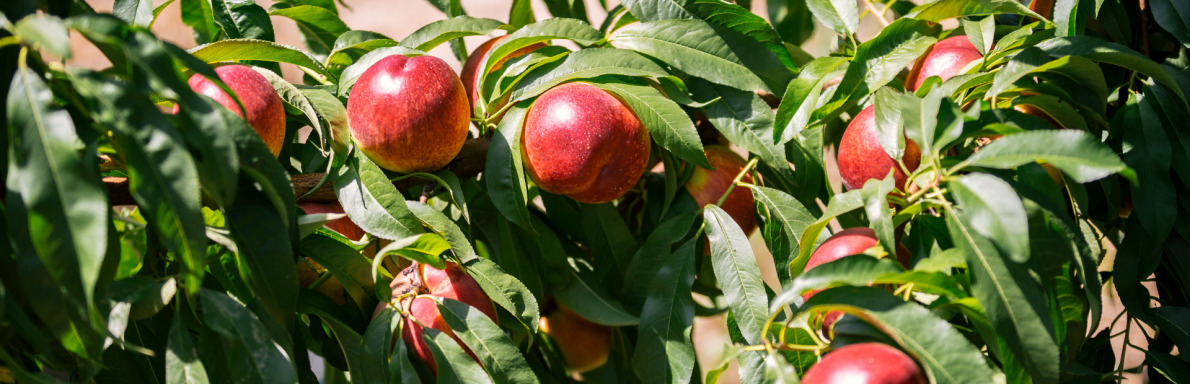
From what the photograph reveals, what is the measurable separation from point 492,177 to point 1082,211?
0.38m

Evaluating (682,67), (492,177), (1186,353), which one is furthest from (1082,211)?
(492,177)

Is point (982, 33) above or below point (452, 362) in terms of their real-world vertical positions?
above

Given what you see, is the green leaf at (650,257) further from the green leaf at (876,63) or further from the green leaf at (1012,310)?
the green leaf at (1012,310)

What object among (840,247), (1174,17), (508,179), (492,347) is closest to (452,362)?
(492,347)

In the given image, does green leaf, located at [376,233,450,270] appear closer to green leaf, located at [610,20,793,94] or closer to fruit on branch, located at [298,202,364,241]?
fruit on branch, located at [298,202,364,241]

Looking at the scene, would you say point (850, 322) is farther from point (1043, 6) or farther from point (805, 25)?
point (805, 25)

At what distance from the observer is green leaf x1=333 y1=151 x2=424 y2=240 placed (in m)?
0.54

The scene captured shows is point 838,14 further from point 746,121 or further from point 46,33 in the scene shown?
point 46,33

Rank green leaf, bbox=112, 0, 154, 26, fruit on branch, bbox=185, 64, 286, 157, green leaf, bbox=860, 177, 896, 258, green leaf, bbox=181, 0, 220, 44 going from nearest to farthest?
1. green leaf, bbox=860, 177, 896, 258
2. fruit on branch, bbox=185, 64, 286, 157
3. green leaf, bbox=112, 0, 154, 26
4. green leaf, bbox=181, 0, 220, 44

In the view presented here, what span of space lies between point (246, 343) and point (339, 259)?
5.0 inches

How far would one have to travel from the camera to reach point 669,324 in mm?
574

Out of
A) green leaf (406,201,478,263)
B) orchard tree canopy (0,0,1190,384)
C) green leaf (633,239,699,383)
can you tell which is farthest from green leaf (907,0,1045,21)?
green leaf (406,201,478,263)

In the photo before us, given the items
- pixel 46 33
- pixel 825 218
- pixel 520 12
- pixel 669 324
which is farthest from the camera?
pixel 520 12

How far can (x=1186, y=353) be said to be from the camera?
1.86ft
